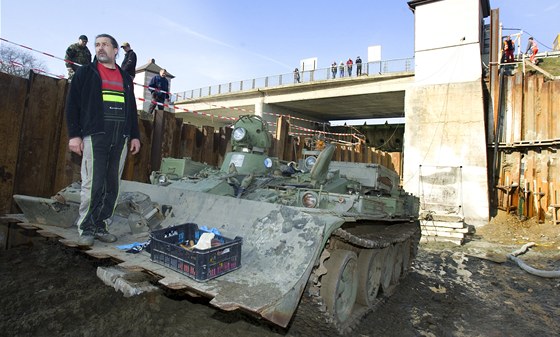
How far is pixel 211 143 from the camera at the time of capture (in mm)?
9398

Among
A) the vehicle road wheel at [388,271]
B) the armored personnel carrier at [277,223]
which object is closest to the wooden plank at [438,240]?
the armored personnel carrier at [277,223]

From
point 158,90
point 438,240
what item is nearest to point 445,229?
point 438,240

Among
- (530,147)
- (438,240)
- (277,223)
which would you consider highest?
(530,147)

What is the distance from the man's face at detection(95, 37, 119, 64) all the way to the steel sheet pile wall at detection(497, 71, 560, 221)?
16.5 meters

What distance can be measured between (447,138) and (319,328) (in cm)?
1534

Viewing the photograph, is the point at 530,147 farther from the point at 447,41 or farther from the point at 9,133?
the point at 9,133

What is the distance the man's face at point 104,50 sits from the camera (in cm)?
383

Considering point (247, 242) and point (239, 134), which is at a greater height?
point (239, 134)

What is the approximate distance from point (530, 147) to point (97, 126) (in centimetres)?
1708

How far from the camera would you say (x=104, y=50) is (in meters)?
3.85

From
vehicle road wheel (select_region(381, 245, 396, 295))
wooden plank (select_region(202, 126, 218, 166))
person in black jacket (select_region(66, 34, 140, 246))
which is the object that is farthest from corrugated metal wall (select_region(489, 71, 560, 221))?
person in black jacket (select_region(66, 34, 140, 246))

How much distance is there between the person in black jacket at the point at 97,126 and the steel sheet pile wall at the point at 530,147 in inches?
641

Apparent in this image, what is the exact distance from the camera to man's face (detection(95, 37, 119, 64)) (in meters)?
3.83

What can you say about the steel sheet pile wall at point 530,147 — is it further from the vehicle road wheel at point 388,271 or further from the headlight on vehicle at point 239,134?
the headlight on vehicle at point 239,134
